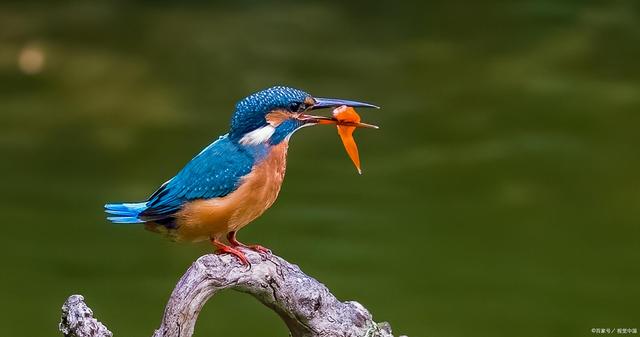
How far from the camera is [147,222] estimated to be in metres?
2.14

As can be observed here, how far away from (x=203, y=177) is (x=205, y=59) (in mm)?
4654

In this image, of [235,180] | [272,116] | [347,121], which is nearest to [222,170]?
[235,180]

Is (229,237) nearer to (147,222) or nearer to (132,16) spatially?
(147,222)

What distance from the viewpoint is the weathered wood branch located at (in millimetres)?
2094

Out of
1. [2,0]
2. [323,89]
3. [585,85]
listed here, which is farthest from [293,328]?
[2,0]

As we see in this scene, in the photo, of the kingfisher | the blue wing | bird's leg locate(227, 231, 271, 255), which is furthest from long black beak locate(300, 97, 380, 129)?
bird's leg locate(227, 231, 271, 255)

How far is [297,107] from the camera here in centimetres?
214

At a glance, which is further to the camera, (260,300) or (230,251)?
(260,300)

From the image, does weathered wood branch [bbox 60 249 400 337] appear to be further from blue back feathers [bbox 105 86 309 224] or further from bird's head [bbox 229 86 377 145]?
bird's head [bbox 229 86 377 145]

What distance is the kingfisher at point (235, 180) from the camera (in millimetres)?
2117

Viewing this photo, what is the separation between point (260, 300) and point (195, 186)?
0.97 feet

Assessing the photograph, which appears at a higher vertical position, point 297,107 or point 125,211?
point 297,107

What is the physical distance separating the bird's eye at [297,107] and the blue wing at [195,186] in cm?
12

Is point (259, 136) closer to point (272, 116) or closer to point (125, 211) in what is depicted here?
point (272, 116)
